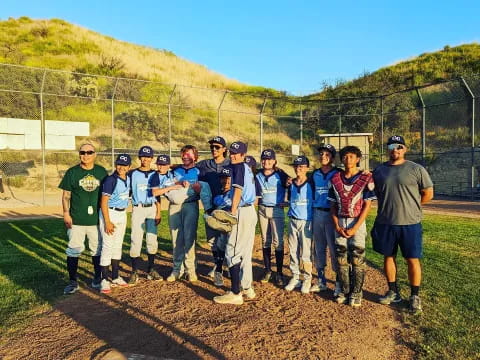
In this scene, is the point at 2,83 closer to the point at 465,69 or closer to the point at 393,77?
A: the point at 393,77

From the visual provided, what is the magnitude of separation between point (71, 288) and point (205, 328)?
216cm

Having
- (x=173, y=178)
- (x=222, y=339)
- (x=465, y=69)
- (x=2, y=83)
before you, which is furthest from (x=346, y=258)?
(x=465, y=69)

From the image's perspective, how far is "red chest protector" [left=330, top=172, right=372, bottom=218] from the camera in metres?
4.31

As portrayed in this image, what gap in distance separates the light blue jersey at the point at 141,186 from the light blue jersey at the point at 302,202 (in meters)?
1.94

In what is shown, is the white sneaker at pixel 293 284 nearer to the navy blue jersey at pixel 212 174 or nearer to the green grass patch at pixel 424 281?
the green grass patch at pixel 424 281

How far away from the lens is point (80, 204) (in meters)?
4.88

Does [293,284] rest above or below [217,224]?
below

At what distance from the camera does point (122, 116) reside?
Result: 26109 millimetres

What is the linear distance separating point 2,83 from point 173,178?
2093 centimetres

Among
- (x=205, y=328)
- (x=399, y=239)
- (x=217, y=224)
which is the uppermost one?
(x=217, y=224)

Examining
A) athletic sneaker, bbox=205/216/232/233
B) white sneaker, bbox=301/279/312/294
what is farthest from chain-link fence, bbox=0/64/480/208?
white sneaker, bbox=301/279/312/294

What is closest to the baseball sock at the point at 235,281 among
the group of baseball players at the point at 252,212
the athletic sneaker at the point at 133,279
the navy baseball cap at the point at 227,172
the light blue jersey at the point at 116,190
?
the group of baseball players at the point at 252,212

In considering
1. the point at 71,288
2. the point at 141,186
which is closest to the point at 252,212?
the point at 141,186

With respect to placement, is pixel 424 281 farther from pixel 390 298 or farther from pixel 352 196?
pixel 352 196
